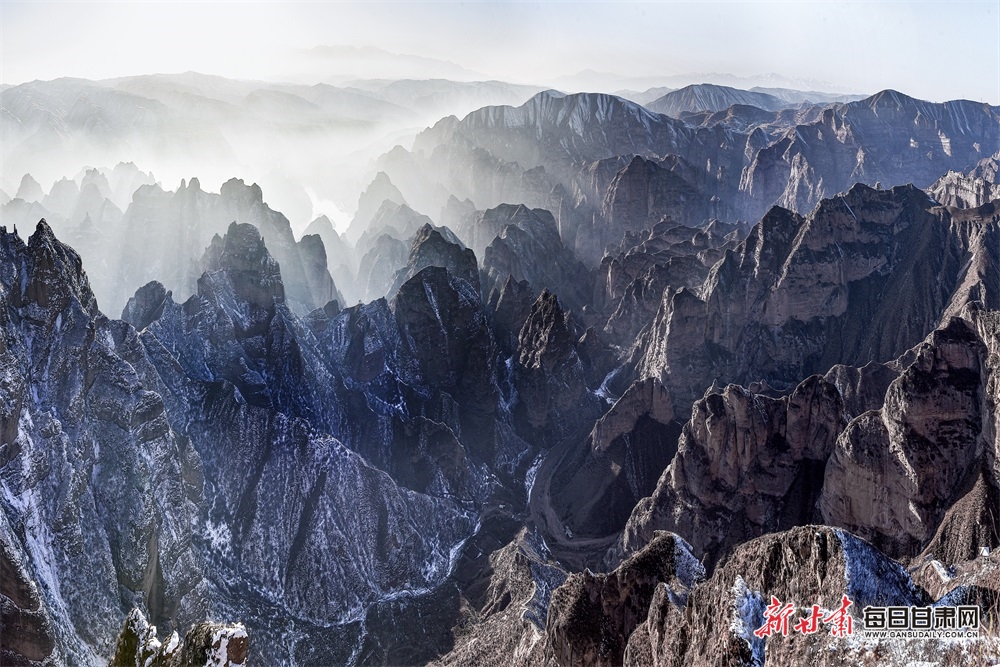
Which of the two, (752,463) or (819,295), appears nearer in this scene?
(752,463)

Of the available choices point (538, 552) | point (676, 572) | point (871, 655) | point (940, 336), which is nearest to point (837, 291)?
point (940, 336)

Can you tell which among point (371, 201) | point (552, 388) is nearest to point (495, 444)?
point (552, 388)

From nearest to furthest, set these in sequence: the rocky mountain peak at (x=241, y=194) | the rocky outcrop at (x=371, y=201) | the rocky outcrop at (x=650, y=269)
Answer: the rocky outcrop at (x=650, y=269) < the rocky mountain peak at (x=241, y=194) < the rocky outcrop at (x=371, y=201)

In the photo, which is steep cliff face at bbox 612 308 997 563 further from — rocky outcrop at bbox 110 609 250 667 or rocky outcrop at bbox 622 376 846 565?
rocky outcrop at bbox 110 609 250 667

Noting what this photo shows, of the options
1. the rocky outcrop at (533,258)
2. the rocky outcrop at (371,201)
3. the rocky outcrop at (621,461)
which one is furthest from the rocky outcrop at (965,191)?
the rocky outcrop at (371,201)

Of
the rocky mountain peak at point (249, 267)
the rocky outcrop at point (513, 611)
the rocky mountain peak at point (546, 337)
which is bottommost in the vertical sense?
the rocky outcrop at point (513, 611)

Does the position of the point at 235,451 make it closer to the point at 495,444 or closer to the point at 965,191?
the point at 495,444

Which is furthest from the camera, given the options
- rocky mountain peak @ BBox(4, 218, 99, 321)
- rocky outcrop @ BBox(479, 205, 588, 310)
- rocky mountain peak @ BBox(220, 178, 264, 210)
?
rocky outcrop @ BBox(479, 205, 588, 310)

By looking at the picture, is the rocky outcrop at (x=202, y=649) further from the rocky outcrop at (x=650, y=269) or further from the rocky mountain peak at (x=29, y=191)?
the rocky mountain peak at (x=29, y=191)

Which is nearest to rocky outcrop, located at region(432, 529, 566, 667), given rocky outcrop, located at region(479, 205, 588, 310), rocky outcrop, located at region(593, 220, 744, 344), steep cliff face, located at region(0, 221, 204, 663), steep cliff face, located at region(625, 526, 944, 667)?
steep cliff face, located at region(625, 526, 944, 667)

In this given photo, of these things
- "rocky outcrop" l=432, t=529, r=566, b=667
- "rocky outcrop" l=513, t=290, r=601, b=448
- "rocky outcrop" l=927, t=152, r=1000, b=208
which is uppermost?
"rocky outcrop" l=927, t=152, r=1000, b=208

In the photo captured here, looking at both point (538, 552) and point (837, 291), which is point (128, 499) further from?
point (837, 291)
